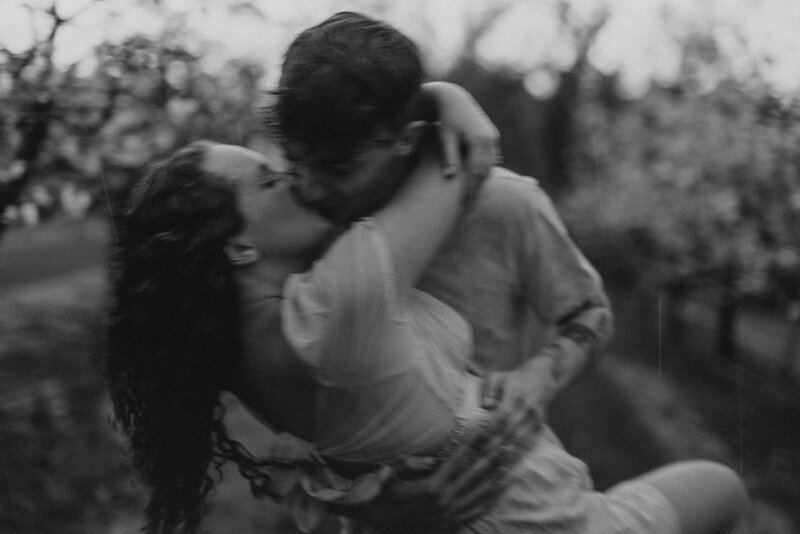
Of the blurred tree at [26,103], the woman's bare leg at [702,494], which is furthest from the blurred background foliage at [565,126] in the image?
the woman's bare leg at [702,494]

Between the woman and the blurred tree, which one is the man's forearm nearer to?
the woman

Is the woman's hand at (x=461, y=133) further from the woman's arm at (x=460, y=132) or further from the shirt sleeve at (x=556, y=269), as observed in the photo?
the shirt sleeve at (x=556, y=269)

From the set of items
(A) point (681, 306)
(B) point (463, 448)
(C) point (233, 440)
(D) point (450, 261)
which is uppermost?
(D) point (450, 261)

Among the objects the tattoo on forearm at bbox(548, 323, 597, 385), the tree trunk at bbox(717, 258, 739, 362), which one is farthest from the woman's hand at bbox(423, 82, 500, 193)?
the tree trunk at bbox(717, 258, 739, 362)

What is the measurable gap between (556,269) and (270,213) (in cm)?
56

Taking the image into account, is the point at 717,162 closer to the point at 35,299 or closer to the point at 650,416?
the point at 650,416

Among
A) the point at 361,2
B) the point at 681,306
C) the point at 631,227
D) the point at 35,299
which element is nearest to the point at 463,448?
the point at 361,2

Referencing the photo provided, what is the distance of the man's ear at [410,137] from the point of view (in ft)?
4.94

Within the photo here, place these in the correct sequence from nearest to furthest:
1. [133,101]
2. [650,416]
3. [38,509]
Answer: [133,101] → [38,509] → [650,416]

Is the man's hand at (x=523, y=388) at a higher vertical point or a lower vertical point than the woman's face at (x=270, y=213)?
lower

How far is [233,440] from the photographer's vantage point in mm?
1762

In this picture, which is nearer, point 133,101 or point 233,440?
point 233,440

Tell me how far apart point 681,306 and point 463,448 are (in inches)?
374

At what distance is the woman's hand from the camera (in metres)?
1.52
